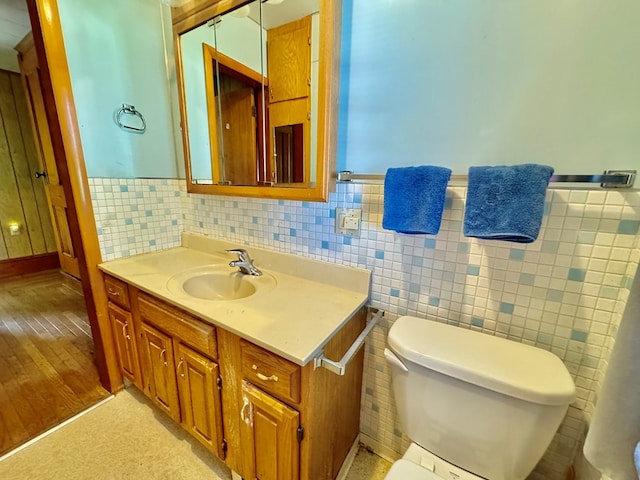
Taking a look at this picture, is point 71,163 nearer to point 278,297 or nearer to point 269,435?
point 278,297

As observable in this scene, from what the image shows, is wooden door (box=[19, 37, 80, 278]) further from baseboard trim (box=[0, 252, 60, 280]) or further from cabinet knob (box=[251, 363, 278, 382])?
cabinet knob (box=[251, 363, 278, 382])

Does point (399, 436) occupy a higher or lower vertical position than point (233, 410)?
lower

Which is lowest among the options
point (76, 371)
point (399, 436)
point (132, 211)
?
point (76, 371)

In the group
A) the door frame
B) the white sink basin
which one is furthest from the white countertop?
the door frame

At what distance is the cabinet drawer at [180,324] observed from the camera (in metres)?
0.95

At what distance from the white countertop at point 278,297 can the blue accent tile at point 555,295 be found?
0.56 m

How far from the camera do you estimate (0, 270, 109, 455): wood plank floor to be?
1.36 m

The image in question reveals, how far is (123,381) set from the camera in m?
1.55

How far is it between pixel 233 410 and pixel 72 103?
59.4 inches

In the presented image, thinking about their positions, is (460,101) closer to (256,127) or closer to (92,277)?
(256,127)

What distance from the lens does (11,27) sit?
216cm

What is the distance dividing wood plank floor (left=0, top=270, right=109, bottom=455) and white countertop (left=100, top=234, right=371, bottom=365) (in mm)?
827

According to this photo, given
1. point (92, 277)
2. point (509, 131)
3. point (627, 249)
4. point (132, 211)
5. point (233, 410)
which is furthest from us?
point (132, 211)

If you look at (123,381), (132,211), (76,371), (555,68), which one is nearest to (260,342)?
(555,68)
